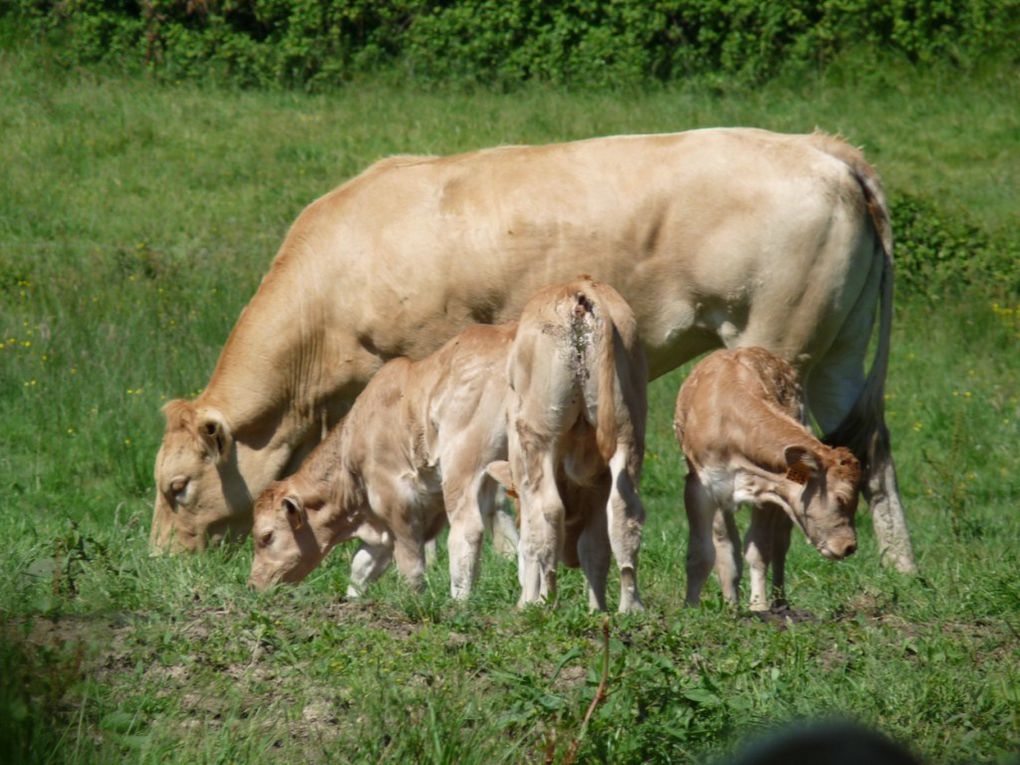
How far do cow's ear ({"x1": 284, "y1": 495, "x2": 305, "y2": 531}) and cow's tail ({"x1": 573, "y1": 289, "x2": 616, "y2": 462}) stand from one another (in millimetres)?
2207

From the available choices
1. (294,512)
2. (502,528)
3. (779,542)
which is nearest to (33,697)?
(294,512)

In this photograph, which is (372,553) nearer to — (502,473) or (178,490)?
(502,473)

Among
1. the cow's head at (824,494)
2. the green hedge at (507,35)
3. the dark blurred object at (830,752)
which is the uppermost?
the dark blurred object at (830,752)

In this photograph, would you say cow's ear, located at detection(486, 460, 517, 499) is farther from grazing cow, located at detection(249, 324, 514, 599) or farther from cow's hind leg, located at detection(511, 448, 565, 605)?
cow's hind leg, located at detection(511, 448, 565, 605)

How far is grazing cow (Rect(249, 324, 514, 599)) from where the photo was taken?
297 inches

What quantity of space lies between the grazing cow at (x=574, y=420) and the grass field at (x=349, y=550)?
0.33m

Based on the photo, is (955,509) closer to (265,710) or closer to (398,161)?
(398,161)

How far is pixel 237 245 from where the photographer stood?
15.6 meters

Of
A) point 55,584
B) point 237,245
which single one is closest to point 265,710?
point 55,584

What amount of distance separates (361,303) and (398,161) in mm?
1051

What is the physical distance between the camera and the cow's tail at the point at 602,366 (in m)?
6.73

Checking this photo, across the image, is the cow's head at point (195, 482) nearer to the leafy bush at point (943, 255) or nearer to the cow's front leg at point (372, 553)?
the cow's front leg at point (372, 553)

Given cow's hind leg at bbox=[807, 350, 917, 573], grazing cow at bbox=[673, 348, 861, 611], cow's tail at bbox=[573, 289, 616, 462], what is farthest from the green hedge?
cow's tail at bbox=[573, 289, 616, 462]

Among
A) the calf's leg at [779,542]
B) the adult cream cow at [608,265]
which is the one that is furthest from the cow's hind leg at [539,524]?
the adult cream cow at [608,265]
